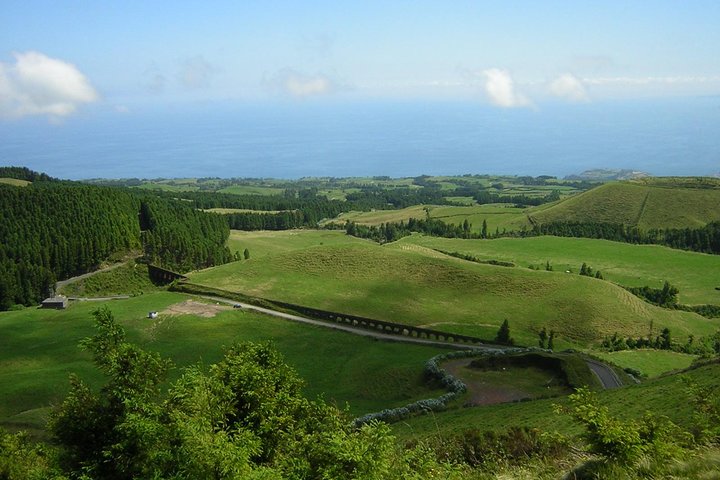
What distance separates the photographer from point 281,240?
134 m

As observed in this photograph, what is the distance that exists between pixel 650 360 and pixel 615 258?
59299mm

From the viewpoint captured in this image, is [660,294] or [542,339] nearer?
[542,339]

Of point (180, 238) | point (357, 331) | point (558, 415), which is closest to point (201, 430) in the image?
point (558, 415)

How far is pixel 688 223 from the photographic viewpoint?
13925cm

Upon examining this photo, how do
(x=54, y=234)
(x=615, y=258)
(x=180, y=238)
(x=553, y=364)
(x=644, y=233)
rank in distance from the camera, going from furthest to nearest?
1. (x=644, y=233)
2. (x=615, y=258)
3. (x=180, y=238)
4. (x=54, y=234)
5. (x=553, y=364)

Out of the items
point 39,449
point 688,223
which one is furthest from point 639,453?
point 688,223

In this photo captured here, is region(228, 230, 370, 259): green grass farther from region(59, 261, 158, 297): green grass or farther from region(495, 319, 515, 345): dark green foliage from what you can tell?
region(495, 319, 515, 345): dark green foliage

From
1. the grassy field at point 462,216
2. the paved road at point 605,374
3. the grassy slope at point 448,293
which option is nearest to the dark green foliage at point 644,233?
the grassy field at point 462,216

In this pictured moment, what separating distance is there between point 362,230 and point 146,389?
129 meters

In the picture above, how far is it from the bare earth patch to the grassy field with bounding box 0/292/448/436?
3.43 ft

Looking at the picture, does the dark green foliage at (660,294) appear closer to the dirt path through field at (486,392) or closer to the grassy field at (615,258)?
the grassy field at (615,258)

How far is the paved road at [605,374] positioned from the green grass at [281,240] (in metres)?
68.9

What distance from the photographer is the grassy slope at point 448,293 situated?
6562 centimetres

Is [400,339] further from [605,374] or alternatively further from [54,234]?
[54,234]
